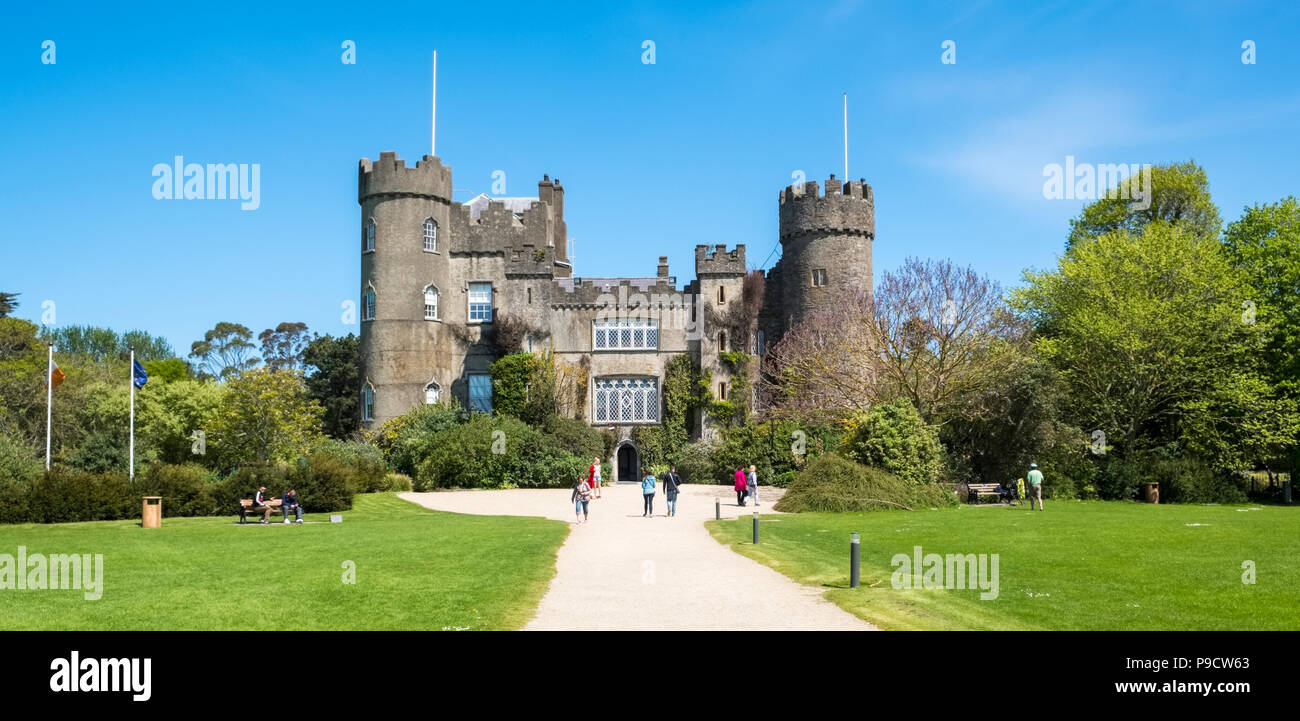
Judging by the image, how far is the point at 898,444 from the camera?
99.2ft

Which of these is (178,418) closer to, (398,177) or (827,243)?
(398,177)

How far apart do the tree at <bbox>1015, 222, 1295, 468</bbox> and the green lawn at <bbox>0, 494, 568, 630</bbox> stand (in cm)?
2291

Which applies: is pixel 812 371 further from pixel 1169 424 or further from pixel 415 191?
pixel 415 191

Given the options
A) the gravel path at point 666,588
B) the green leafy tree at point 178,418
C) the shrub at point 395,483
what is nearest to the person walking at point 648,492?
the gravel path at point 666,588

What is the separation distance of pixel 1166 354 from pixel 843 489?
52.7 ft

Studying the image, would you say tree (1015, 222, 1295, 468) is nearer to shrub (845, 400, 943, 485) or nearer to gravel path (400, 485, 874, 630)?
shrub (845, 400, 943, 485)

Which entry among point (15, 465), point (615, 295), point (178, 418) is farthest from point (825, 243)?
point (15, 465)

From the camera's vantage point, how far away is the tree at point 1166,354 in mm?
35438

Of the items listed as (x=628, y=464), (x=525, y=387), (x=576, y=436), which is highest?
(x=525, y=387)

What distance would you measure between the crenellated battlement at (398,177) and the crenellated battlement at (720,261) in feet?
43.7
